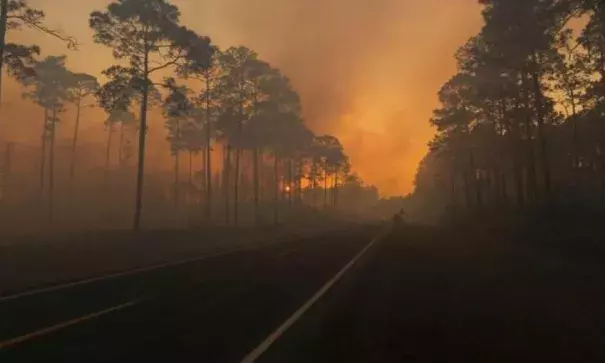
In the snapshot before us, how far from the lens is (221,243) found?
3388cm

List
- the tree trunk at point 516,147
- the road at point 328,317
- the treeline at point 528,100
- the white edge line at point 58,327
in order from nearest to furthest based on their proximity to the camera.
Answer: the road at point 328,317
the white edge line at point 58,327
the treeline at point 528,100
the tree trunk at point 516,147

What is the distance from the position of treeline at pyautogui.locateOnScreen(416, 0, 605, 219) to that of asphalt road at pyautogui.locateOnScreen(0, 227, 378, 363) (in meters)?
14.0

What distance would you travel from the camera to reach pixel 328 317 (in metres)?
9.30

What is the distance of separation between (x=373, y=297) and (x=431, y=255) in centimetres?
1151

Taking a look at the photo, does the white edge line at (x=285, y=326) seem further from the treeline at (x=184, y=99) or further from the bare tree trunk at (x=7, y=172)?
the bare tree trunk at (x=7, y=172)

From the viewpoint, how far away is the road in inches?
265

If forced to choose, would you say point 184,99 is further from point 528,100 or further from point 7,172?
point 7,172

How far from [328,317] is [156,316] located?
9.85 ft

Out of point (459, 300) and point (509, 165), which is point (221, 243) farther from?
point (509, 165)

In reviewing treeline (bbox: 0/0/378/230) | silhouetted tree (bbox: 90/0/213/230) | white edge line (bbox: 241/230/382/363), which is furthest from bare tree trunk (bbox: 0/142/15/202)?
white edge line (bbox: 241/230/382/363)

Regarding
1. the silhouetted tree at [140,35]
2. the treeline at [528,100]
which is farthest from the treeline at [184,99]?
the treeline at [528,100]

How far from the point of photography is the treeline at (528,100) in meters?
26.6

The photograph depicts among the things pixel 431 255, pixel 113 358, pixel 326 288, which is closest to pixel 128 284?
pixel 326 288

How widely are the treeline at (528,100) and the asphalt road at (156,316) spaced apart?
14.0 metres
